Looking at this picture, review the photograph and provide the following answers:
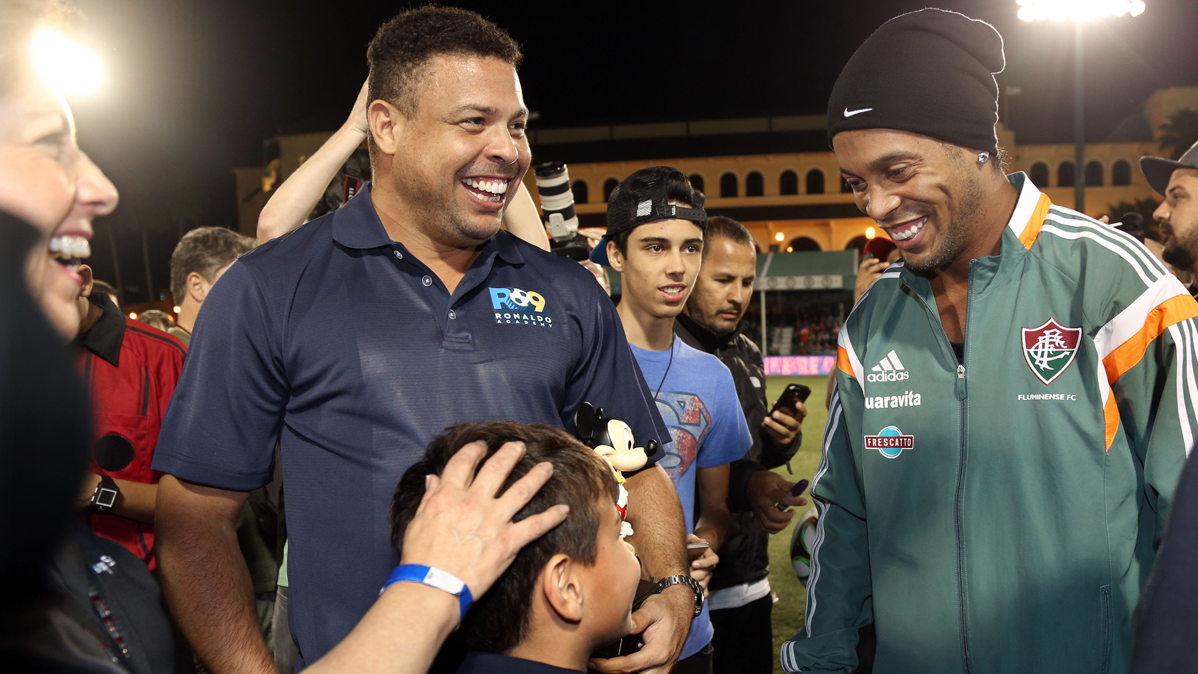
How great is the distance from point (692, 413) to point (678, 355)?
0.34 metres

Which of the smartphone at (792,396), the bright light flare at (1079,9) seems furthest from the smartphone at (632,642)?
the bright light flare at (1079,9)

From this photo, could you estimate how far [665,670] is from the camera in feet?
7.07

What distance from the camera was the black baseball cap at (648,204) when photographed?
3.89 m

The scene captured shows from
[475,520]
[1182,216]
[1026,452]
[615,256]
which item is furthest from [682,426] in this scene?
[1182,216]

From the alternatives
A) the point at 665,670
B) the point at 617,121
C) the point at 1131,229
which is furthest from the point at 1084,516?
the point at 617,121

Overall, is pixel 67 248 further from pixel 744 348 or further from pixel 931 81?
pixel 744 348

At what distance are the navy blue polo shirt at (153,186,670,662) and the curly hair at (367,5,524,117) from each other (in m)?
0.48

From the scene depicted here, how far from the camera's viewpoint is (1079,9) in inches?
600

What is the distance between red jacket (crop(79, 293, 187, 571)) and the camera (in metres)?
3.54

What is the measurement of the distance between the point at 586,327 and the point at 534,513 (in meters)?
0.89

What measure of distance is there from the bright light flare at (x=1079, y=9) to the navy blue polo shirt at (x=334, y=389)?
1723cm

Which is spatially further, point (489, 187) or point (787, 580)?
point (787, 580)

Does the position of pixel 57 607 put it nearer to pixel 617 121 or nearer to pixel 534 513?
pixel 534 513

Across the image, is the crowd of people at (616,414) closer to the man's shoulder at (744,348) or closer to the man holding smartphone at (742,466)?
the man holding smartphone at (742,466)
